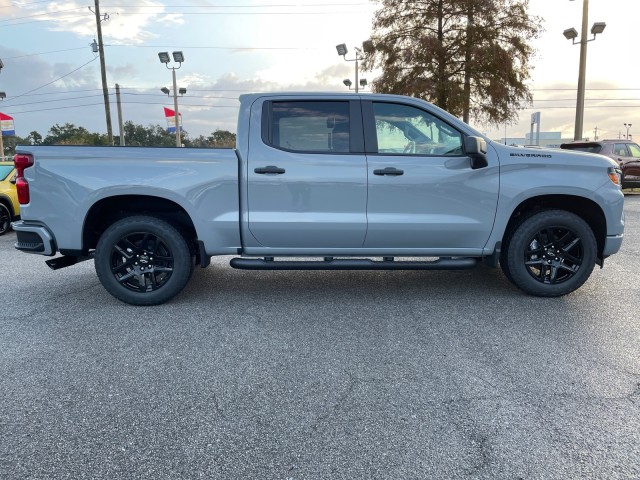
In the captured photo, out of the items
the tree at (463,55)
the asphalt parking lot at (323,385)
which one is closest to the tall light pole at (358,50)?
the tree at (463,55)

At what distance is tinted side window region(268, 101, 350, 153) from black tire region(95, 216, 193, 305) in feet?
4.58

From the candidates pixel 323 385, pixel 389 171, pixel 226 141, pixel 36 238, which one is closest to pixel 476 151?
pixel 389 171

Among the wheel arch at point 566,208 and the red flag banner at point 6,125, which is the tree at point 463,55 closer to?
the wheel arch at point 566,208

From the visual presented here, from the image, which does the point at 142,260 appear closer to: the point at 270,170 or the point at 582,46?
the point at 270,170

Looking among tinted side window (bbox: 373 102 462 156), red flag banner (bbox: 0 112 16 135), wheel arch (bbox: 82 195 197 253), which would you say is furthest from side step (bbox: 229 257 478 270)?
red flag banner (bbox: 0 112 16 135)

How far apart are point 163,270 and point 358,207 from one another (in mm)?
2002

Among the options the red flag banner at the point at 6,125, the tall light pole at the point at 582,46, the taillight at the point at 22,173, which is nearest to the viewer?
the taillight at the point at 22,173

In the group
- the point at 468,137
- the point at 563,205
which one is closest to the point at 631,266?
the point at 563,205

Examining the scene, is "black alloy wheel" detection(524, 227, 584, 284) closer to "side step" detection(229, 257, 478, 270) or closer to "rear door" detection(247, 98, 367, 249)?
"side step" detection(229, 257, 478, 270)

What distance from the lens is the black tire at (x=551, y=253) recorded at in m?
4.70

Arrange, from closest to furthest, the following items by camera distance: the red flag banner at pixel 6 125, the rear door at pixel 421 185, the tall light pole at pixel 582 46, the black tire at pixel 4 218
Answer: the rear door at pixel 421 185 < the black tire at pixel 4 218 < the tall light pole at pixel 582 46 < the red flag banner at pixel 6 125

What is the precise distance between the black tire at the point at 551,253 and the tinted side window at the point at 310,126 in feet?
6.44

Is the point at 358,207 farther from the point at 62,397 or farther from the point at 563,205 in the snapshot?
the point at 62,397

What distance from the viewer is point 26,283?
5777 millimetres
